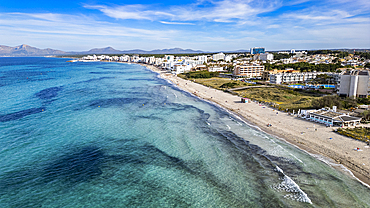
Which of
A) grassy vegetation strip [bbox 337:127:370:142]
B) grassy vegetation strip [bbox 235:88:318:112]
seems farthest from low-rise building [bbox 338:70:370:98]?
grassy vegetation strip [bbox 337:127:370:142]

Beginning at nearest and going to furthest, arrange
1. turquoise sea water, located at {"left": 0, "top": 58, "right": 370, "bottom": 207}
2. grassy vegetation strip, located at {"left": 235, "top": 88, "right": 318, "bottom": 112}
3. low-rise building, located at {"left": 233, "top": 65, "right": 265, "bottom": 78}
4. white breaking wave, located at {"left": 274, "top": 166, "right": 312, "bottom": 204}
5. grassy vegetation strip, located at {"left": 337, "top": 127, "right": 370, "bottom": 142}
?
turquoise sea water, located at {"left": 0, "top": 58, "right": 370, "bottom": 207} → white breaking wave, located at {"left": 274, "top": 166, "right": 312, "bottom": 204} → grassy vegetation strip, located at {"left": 337, "top": 127, "right": 370, "bottom": 142} → grassy vegetation strip, located at {"left": 235, "top": 88, "right": 318, "bottom": 112} → low-rise building, located at {"left": 233, "top": 65, "right": 265, "bottom": 78}

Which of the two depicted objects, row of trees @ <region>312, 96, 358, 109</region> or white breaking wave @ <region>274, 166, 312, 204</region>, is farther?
row of trees @ <region>312, 96, 358, 109</region>

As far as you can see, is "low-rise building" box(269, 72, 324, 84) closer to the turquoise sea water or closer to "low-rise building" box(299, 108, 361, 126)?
"low-rise building" box(299, 108, 361, 126)

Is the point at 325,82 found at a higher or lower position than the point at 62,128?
higher

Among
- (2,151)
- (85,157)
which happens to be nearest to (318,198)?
(85,157)

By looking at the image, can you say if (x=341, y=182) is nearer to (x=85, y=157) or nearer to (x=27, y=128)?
(x=85, y=157)

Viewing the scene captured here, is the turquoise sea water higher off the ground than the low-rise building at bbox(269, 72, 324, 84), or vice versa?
the low-rise building at bbox(269, 72, 324, 84)
